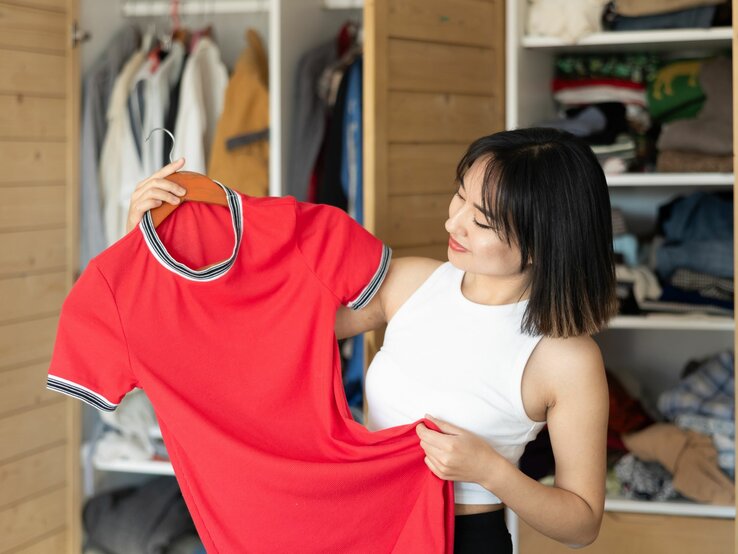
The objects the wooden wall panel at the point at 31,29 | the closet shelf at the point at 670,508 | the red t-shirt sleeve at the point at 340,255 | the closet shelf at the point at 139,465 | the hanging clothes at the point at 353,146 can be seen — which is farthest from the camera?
the closet shelf at the point at 139,465

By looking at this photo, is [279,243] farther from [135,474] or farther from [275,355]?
[135,474]

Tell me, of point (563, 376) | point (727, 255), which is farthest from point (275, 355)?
point (727, 255)

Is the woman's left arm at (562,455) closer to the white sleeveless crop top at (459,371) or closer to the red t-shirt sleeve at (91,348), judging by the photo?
the white sleeveless crop top at (459,371)

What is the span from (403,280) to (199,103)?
1341mm

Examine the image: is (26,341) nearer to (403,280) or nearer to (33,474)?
(33,474)

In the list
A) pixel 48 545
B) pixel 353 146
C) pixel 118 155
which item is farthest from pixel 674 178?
pixel 48 545

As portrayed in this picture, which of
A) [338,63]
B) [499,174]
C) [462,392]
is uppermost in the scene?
[338,63]

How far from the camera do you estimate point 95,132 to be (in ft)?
9.98

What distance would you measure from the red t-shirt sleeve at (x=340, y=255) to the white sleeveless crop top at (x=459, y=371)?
0.09 metres

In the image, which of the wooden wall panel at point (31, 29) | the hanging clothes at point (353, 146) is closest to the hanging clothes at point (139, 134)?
the wooden wall panel at point (31, 29)

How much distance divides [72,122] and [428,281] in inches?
59.6

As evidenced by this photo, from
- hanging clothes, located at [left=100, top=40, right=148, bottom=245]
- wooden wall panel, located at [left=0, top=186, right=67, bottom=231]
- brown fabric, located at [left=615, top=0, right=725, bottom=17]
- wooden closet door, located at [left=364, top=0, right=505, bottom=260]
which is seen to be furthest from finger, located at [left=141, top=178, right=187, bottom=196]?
brown fabric, located at [left=615, top=0, right=725, bottom=17]

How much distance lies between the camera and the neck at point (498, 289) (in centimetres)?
165

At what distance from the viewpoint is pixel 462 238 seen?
1.58 metres
